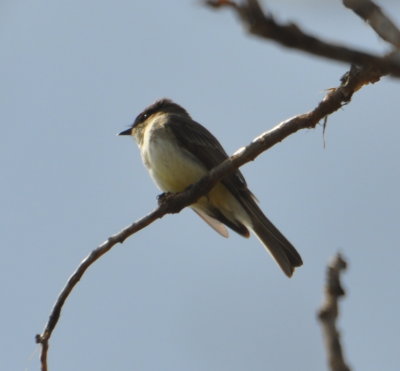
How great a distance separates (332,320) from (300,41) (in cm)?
56

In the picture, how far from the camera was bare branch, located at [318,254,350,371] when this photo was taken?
1489 millimetres

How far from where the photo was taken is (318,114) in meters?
4.43

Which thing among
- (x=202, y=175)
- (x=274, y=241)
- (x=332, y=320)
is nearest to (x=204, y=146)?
(x=202, y=175)

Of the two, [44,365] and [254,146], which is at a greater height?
[254,146]

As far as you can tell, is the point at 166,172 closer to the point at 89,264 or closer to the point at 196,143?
the point at 196,143

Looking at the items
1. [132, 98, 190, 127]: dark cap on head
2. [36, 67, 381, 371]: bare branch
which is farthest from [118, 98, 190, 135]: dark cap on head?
[36, 67, 381, 371]: bare branch

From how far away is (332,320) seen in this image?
150cm

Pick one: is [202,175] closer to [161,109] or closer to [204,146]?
[204,146]

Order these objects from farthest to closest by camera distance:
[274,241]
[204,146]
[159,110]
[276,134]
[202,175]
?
[159,110]
[204,146]
[202,175]
[274,241]
[276,134]

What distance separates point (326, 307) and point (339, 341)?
75mm

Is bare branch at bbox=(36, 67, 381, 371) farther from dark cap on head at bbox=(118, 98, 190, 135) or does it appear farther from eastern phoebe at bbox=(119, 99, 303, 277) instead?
dark cap on head at bbox=(118, 98, 190, 135)

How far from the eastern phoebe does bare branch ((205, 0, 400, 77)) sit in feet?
18.9

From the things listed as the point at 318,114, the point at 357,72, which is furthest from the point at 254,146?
the point at 357,72

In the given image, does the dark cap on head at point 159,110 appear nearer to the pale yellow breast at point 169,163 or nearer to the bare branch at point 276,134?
the pale yellow breast at point 169,163
